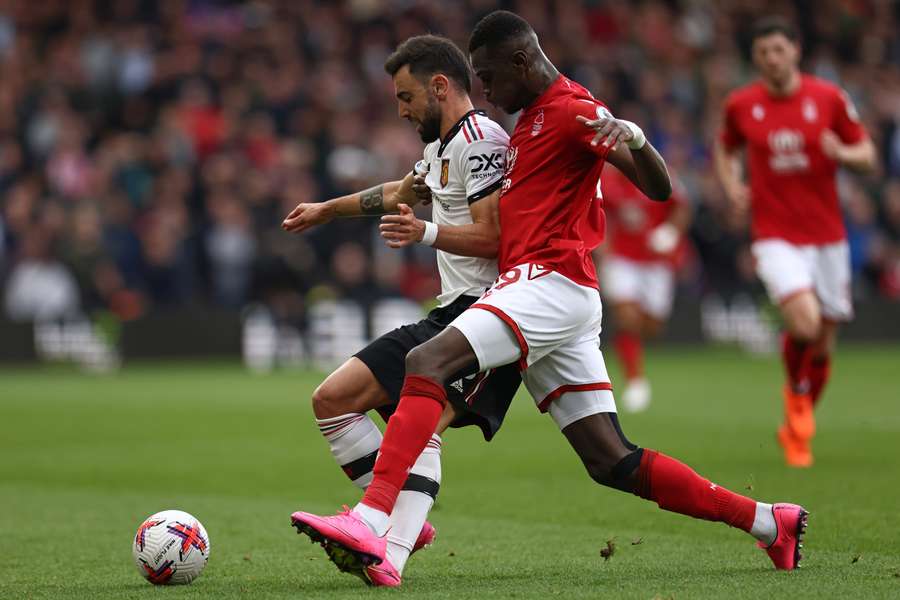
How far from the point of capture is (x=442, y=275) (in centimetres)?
619

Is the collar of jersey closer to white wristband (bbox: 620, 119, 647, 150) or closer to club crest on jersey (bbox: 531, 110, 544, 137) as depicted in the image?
club crest on jersey (bbox: 531, 110, 544, 137)

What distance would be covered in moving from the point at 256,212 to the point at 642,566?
15.6 meters

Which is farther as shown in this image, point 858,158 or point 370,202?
point 858,158

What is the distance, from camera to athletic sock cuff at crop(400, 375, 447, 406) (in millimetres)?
5480

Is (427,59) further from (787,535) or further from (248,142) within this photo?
(248,142)

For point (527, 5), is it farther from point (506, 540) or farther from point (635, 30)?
point (506, 540)

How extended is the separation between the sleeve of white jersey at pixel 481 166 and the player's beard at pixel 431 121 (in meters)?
0.19

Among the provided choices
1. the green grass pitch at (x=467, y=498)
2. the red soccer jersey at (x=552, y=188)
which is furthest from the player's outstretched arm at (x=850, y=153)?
the red soccer jersey at (x=552, y=188)

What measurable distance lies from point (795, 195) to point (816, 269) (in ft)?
1.71

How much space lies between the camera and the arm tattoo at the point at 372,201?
255 inches

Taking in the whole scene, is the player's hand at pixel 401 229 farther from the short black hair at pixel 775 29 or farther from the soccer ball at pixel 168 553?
the short black hair at pixel 775 29

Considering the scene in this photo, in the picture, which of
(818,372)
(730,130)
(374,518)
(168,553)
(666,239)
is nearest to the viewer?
(374,518)

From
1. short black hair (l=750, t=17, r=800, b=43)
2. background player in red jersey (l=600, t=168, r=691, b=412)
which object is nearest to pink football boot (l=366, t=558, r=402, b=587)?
short black hair (l=750, t=17, r=800, b=43)

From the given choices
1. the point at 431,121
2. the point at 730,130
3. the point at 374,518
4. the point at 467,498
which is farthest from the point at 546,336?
the point at 730,130
